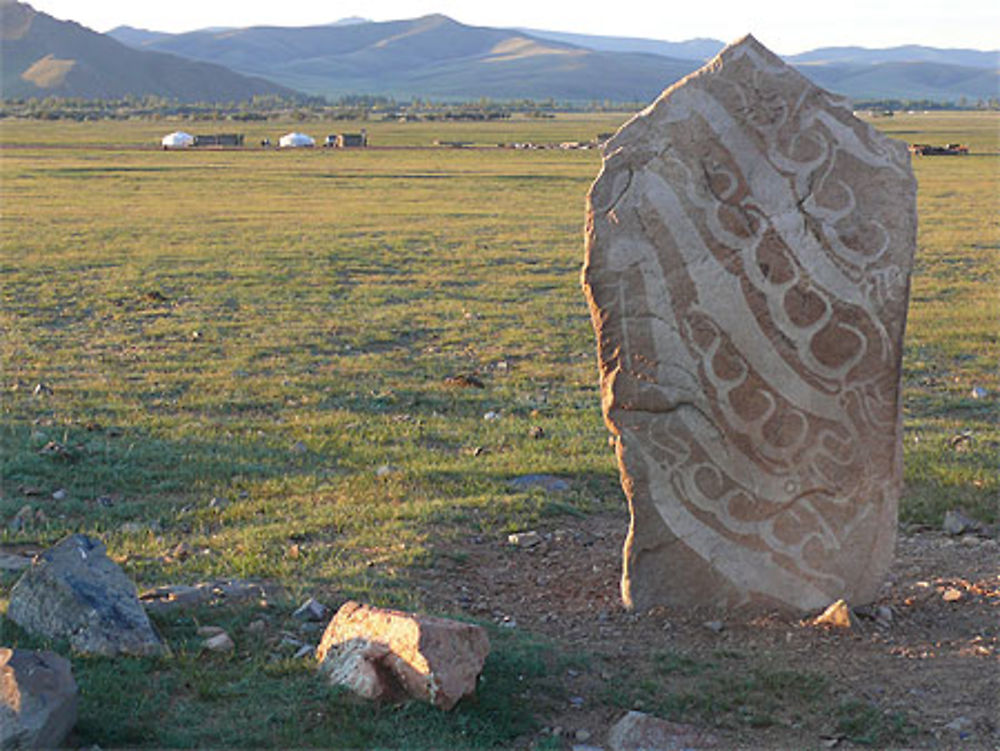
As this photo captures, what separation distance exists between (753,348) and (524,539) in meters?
2.33

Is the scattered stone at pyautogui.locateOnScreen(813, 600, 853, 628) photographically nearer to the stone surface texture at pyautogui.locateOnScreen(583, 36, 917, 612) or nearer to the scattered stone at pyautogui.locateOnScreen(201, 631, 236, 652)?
the stone surface texture at pyautogui.locateOnScreen(583, 36, 917, 612)

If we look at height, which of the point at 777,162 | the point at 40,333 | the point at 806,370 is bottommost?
the point at 40,333

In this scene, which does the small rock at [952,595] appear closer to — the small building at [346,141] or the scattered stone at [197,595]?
the scattered stone at [197,595]

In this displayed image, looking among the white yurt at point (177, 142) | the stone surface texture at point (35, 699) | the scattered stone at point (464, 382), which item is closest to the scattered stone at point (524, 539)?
the stone surface texture at point (35, 699)

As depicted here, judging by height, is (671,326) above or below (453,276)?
above

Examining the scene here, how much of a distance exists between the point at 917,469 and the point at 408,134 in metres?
94.3

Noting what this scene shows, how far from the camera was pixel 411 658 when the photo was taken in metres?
6.11

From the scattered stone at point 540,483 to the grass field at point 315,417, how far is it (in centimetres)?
14

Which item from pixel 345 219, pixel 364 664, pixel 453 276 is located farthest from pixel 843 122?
pixel 345 219

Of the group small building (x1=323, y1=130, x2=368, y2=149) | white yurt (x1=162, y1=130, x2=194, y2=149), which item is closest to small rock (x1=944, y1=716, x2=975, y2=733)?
white yurt (x1=162, y1=130, x2=194, y2=149)

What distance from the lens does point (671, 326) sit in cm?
781

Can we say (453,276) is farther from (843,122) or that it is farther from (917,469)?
(843,122)

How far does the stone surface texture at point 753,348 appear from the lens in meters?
7.79

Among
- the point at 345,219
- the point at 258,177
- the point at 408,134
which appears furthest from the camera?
the point at 408,134
